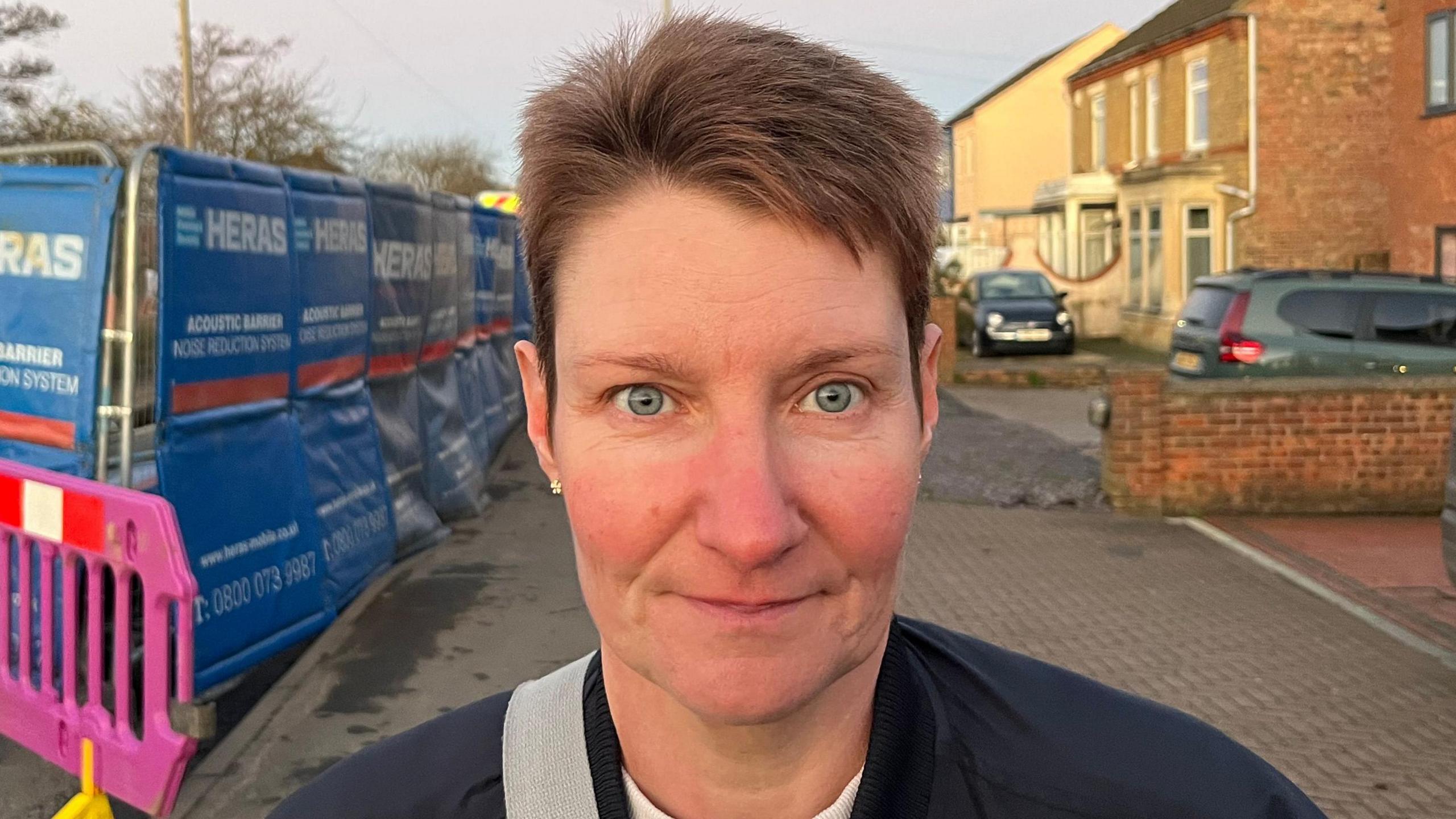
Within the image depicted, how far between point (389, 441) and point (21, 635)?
→ 4.25 metres

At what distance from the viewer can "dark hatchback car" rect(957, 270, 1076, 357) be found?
2742 cm

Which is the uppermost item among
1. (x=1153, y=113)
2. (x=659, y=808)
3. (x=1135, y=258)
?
(x=1153, y=113)

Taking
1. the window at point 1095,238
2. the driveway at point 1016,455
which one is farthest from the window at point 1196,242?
the driveway at point 1016,455

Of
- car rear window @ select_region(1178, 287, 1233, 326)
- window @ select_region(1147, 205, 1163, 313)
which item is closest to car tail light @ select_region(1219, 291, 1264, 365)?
car rear window @ select_region(1178, 287, 1233, 326)

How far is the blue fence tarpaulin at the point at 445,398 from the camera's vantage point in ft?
35.8

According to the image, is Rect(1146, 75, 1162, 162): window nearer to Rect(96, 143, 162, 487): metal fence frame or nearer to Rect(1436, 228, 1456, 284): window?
Rect(1436, 228, 1456, 284): window

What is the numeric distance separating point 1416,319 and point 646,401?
1404 centimetres

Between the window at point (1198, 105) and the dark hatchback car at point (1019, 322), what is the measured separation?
525 centimetres

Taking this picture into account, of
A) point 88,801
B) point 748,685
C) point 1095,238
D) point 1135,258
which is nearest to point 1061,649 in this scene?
point 88,801

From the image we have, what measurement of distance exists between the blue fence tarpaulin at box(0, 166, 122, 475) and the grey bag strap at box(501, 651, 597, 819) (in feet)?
15.6

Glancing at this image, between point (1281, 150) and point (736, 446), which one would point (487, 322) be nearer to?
point (736, 446)

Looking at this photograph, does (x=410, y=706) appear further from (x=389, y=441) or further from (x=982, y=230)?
(x=982, y=230)

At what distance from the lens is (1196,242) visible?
3005 cm

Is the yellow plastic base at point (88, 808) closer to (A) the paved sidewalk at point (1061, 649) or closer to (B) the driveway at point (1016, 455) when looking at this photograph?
(A) the paved sidewalk at point (1061, 649)
